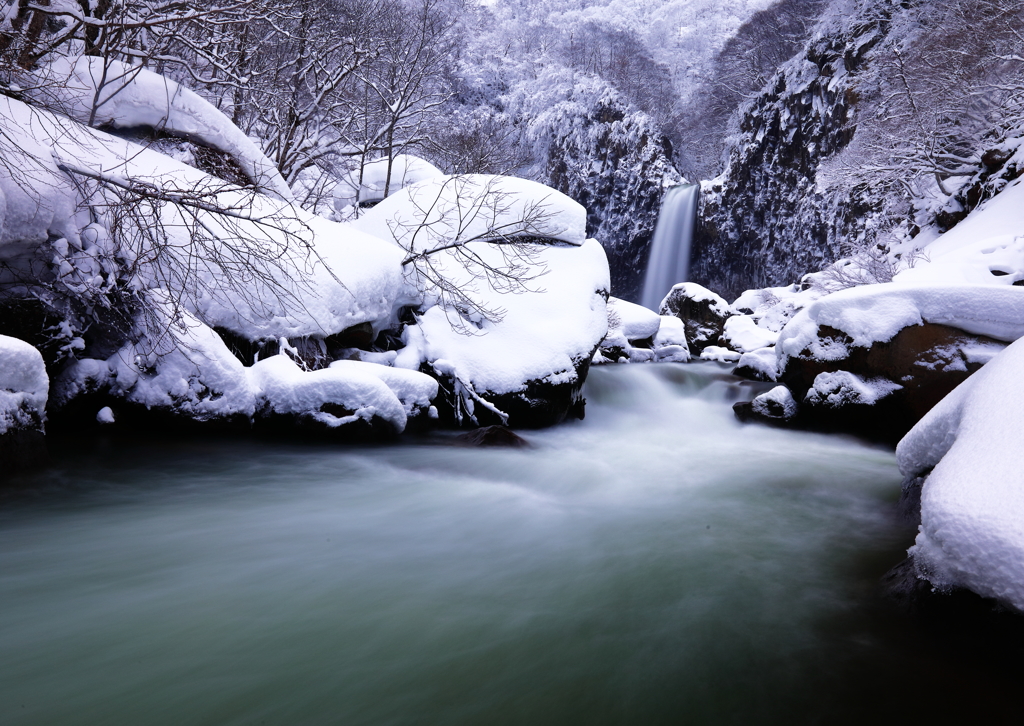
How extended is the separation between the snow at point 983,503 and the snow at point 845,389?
416 centimetres

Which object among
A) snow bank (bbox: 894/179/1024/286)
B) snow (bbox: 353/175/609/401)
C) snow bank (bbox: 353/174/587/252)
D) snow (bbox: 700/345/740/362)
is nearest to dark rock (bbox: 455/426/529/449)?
snow (bbox: 353/175/609/401)

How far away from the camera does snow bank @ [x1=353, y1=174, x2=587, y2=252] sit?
24.1 feet

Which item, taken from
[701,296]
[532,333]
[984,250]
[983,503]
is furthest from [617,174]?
[983,503]

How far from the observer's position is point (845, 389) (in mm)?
6703

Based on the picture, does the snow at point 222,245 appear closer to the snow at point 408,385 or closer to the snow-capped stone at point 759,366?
the snow at point 408,385

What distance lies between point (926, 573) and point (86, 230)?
5910 millimetres

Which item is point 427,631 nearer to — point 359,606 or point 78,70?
point 359,606

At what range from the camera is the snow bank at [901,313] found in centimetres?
573

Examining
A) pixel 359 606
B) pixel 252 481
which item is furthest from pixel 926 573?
pixel 252 481

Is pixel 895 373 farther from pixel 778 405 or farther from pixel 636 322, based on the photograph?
pixel 636 322

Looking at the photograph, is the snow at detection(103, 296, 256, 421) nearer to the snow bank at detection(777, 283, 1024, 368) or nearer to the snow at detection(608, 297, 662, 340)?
the snow bank at detection(777, 283, 1024, 368)

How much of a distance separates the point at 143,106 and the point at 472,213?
3812mm

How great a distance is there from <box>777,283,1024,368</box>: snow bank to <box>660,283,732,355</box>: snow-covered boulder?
396 inches

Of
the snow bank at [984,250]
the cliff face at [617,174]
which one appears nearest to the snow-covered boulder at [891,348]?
the snow bank at [984,250]
